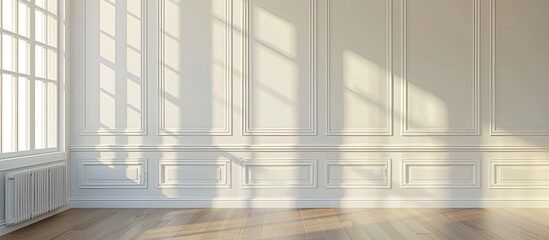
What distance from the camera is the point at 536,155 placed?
775 centimetres

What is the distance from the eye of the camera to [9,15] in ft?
20.5

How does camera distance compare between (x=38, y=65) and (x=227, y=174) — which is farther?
(x=227, y=174)

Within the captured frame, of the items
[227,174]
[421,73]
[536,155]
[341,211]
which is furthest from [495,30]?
[227,174]

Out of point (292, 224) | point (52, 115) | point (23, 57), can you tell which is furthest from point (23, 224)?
point (292, 224)

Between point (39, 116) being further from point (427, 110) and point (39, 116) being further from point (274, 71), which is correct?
point (427, 110)

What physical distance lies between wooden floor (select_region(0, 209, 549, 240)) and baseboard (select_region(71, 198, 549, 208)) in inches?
7.8

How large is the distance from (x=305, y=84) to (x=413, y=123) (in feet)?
4.60

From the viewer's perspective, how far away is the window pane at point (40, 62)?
694 centimetres

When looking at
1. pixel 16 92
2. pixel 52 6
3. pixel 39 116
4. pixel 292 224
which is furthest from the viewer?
pixel 52 6

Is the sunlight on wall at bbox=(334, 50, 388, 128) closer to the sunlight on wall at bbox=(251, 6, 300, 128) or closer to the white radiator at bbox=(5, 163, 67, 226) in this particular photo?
the sunlight on wall at bbox=(251, 6, 300, 128)

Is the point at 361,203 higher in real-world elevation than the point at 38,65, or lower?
lower

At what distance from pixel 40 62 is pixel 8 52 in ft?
2.71

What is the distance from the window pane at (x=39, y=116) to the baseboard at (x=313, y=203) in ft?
3.34

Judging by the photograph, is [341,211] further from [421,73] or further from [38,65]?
[38,65]
